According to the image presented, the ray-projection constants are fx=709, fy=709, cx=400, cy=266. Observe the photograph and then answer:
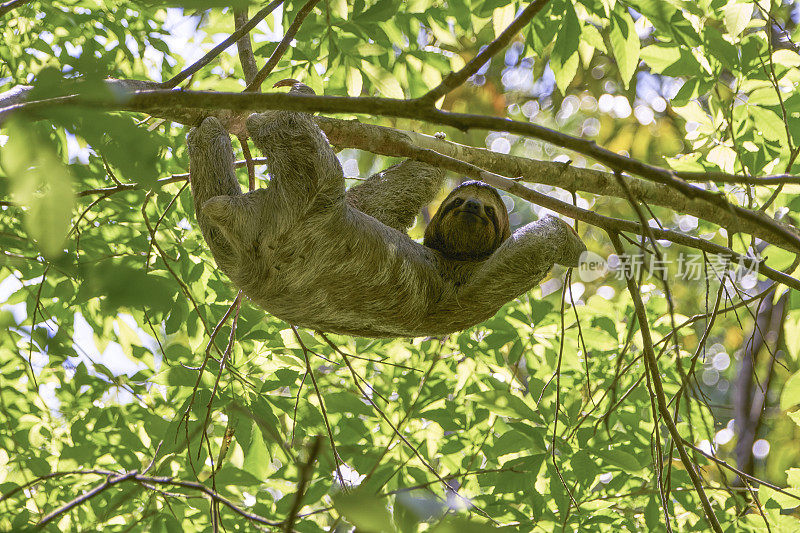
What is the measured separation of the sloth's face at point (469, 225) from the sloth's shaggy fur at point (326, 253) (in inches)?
2.3

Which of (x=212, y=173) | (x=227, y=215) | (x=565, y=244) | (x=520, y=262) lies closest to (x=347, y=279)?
(x=227, y=215)

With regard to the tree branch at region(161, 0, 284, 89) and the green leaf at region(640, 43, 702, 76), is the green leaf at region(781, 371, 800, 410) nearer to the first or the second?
the green leaf at region(640, 43, 702, 76)

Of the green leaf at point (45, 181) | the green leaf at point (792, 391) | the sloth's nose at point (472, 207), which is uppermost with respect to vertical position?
the sloth's nose at point (472, 207)

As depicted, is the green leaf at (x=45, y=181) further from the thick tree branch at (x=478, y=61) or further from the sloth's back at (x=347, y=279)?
the sloth's back at (x=347, y=279)

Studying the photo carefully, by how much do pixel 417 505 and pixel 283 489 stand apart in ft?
13.6


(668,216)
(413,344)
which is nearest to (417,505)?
(413,344)

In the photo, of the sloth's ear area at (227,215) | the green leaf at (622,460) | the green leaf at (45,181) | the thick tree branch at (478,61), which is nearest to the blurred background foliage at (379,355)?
the green leaf at (622,460)

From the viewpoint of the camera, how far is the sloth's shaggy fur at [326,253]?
14.2 feet

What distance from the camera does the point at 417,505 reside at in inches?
70.6

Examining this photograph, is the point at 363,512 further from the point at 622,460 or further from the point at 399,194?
the point at 399,194

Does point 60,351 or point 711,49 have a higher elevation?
point 711,49

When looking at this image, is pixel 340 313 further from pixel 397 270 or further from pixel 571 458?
pixel 571 458

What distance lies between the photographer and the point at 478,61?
264 cm

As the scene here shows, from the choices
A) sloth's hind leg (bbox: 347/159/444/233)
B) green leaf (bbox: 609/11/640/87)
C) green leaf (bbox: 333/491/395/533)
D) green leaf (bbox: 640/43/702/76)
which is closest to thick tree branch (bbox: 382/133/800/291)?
green leaf (bbox: 609/11/640/87)
